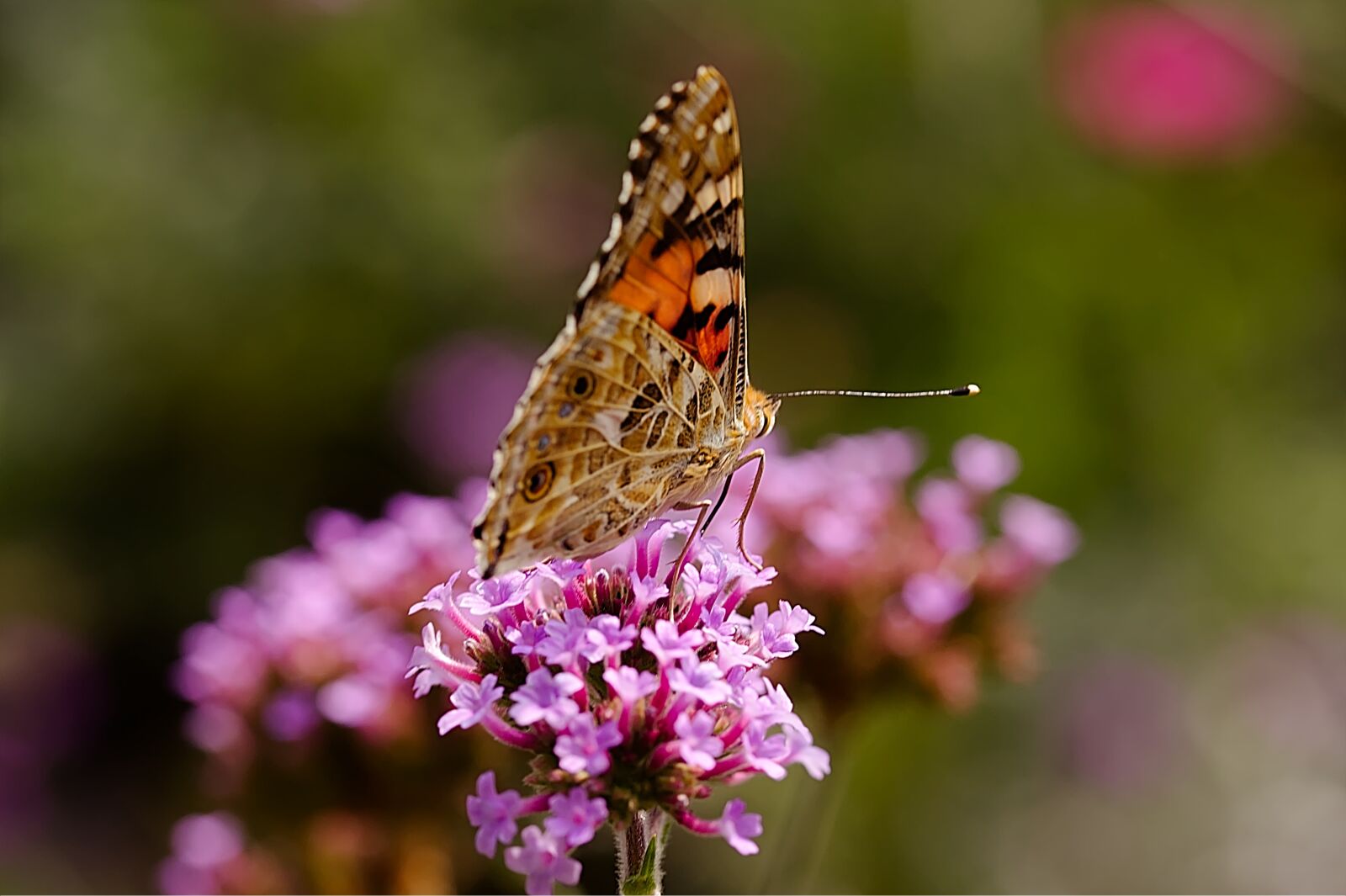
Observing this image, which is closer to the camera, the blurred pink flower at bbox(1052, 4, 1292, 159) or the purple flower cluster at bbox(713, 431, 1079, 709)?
the purple flower cluster at bbox(713, 431, 1079, 709)

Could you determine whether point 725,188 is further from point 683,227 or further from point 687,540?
point 687,540

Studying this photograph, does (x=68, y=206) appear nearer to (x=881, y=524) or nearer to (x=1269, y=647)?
(x=881, y=524)

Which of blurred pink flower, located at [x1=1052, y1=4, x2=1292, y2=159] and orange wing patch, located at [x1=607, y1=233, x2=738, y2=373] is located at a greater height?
blurred pink flower, located at [x1=1052, y1=4, x2=1292, y2=159]

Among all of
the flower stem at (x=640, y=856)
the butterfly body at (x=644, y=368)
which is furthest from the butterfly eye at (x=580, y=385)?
the flower stem at (x=640, y=856)

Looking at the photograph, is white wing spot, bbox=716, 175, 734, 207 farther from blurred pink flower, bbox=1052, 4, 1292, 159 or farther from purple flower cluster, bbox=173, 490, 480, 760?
blurred pink flower, bbox=1052, 4, 1292, 159

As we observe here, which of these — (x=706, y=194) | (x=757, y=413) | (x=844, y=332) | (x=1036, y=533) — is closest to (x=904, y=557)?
(x=1036, y=533)

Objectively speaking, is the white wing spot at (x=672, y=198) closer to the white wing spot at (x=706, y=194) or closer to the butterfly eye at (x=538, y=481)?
the white wing spot at (x=706, y=194)

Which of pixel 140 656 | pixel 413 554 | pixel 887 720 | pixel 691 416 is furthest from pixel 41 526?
pixel 691 416

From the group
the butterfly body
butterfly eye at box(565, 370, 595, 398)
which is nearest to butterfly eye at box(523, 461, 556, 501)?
the butterfly body
